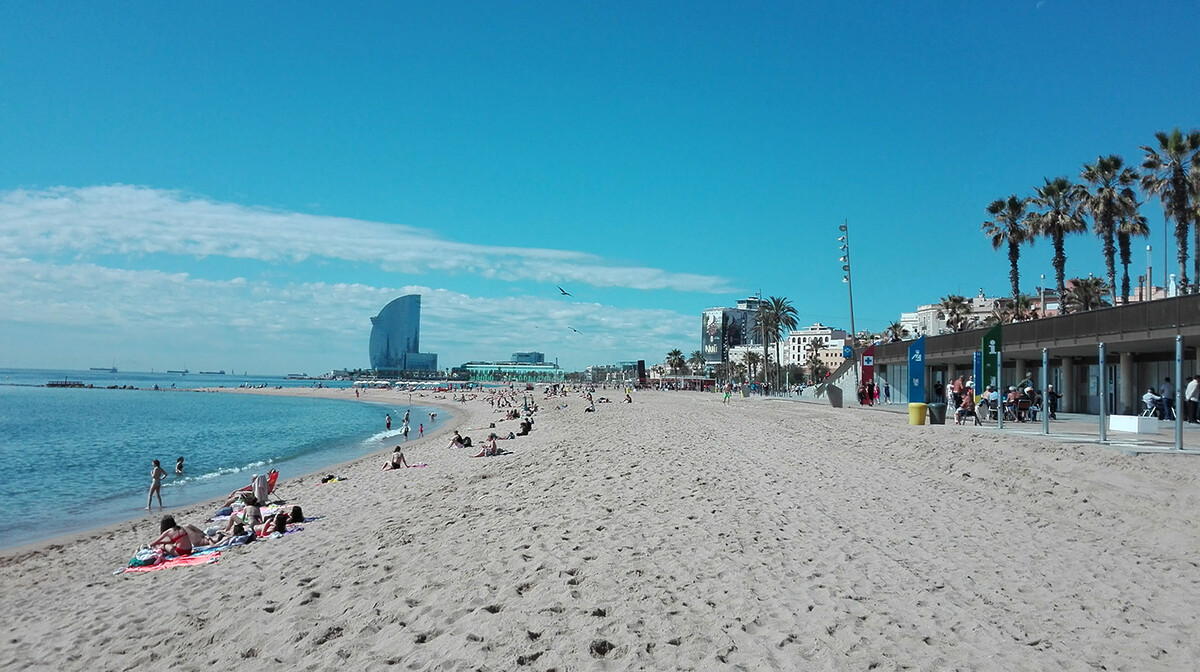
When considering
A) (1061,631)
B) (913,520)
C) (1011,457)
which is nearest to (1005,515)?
(913,520)

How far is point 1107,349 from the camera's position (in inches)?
764

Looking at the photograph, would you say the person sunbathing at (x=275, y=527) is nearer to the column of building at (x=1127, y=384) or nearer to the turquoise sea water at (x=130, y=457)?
the turquoise sea water at (x=130, y=457)

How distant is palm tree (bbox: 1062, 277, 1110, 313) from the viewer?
40.4 m

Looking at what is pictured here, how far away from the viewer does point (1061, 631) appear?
503cm

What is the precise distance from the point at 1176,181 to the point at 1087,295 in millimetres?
15999

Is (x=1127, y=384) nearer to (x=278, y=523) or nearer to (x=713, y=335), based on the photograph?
(x=278, y=523)

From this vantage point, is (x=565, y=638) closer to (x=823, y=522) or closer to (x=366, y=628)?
(x=366, y=628)

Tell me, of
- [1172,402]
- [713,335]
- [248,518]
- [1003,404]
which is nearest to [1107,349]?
[1172,402]

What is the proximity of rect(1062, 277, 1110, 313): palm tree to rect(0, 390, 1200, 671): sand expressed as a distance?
115ft

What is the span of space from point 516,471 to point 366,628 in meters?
9.02

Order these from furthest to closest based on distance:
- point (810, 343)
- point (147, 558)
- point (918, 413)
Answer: point (810, 343) < point (918, 413) < point (147, 558)

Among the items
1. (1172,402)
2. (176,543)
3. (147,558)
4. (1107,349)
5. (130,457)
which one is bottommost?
(130,457)

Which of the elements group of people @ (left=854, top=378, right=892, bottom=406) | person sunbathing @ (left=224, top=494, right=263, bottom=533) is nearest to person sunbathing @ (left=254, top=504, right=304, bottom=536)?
person sunbathing @ (left=224, top=494, right=263, bottom=533)

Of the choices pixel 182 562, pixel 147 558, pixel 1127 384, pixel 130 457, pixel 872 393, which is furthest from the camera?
A: pixel 872 393
